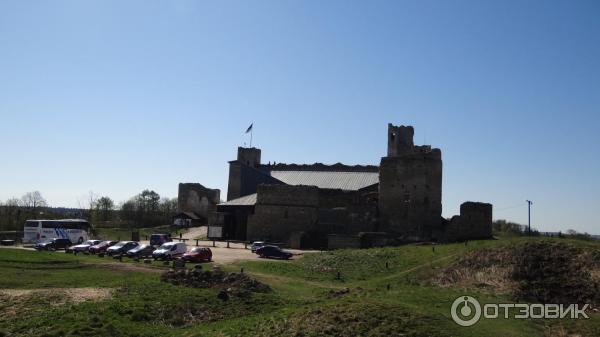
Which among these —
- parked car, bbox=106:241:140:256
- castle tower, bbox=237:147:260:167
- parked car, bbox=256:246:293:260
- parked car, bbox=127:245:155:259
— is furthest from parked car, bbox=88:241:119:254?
castle tower, bbox=237:147:260:167

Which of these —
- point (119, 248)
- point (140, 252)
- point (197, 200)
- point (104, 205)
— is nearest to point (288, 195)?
point (140, 252)

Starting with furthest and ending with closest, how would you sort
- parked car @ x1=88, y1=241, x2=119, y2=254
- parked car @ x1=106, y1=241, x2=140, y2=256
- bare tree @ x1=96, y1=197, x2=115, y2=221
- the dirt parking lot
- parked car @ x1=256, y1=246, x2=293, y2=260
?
bare tree @ x1=96, y1=197, x2=115, y2=221 < parked car @ x1=88, y1=241, x2=119, y2=254 < parked car @ x1=106, y1=241, x2=140, y2=256 < parked car @ x1=256, y1=246, x2=293, y2=260 < the dirt parking lot

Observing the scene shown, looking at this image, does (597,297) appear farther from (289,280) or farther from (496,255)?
(289,280)

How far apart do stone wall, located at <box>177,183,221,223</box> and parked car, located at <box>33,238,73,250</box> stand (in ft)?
106

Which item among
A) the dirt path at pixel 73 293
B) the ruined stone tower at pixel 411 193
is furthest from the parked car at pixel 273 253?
the dirt path at pixel 73 293

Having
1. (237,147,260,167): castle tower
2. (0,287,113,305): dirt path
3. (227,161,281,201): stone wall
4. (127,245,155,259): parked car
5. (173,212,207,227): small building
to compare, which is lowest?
(0,287,113,305): dirt path

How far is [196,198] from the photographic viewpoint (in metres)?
85.2

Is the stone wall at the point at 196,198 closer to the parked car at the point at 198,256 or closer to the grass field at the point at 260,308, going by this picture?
the parked car at the point at 198,256

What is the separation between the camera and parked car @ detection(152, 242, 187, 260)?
142 ft

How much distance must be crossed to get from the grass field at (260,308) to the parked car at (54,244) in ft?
52.0

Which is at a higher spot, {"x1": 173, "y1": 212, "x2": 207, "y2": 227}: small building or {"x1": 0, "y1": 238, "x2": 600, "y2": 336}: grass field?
{"x1": 173, "y1": 212, "x2": 207, "y2": 227}: small building

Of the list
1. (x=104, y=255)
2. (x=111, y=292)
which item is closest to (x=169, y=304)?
(x=111, y=292)

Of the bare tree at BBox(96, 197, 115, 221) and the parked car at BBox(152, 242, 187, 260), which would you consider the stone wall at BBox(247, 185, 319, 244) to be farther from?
the bare tree at BBox(96, 197, 115, 221)

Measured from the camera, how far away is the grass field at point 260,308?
20.2 metres
